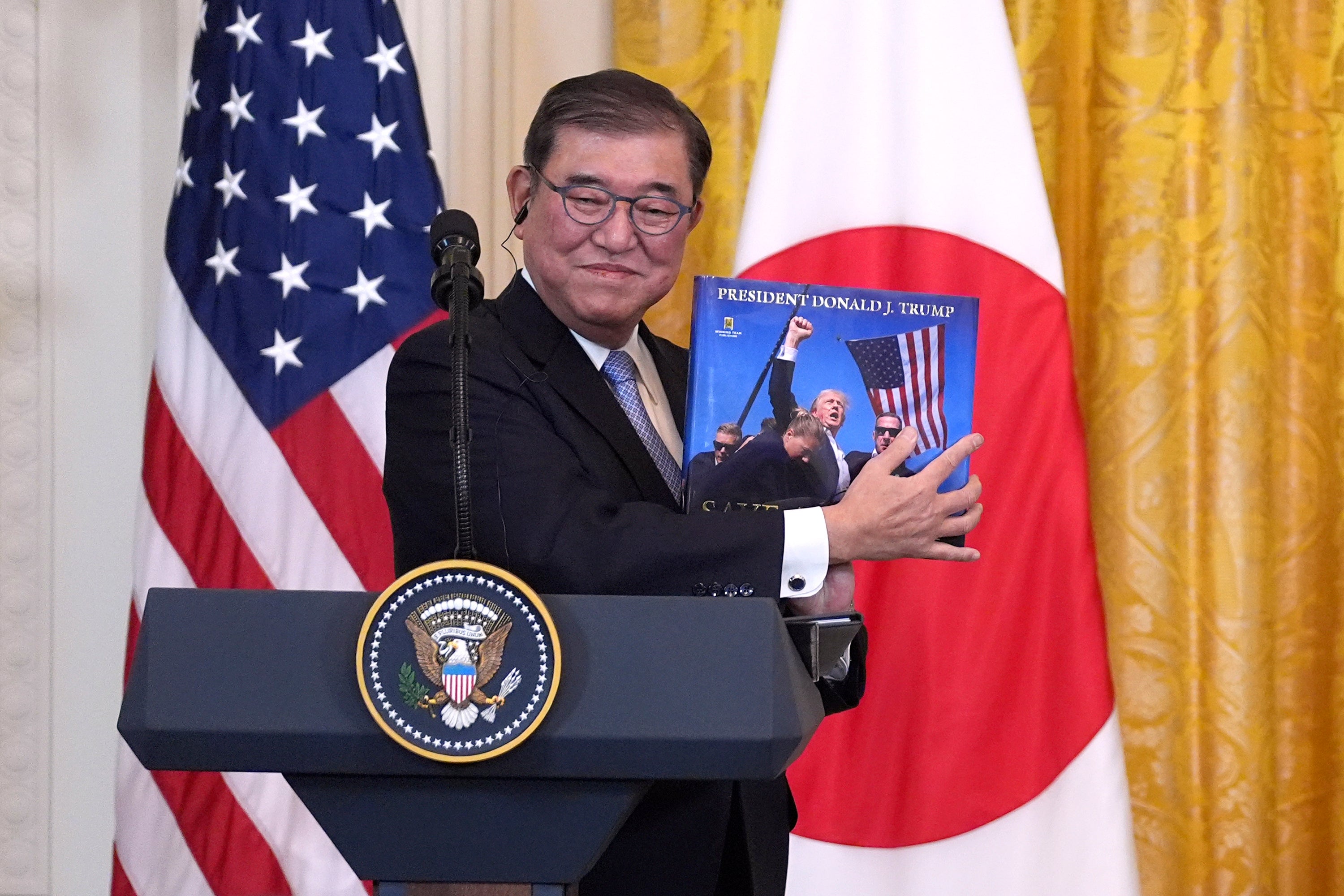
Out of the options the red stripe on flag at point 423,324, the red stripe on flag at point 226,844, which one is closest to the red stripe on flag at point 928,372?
the red stripe on flag at point 423,324

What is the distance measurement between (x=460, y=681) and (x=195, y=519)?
1.75m

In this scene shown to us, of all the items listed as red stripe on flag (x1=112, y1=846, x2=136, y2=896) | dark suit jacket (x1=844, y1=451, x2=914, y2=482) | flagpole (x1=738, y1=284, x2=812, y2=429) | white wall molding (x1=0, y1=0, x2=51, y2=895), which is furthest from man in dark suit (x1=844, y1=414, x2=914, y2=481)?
white wall molding (x1=0, y1=0, x2=51, y2=895)

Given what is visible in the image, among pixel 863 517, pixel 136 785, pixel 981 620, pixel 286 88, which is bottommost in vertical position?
pixel 136 785

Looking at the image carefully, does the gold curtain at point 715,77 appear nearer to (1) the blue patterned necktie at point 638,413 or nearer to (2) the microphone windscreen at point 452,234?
(1) the blue patterned necktie at point 638,413

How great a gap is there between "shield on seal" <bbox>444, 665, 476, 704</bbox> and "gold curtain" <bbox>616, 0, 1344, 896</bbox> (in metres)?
1.99

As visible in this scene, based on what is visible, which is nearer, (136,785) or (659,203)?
(659,203)

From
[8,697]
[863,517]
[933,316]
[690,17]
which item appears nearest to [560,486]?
[863,517]

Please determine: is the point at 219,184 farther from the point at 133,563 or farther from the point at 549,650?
the point at 549,650

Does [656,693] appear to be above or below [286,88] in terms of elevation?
below

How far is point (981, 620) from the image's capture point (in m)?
2.42

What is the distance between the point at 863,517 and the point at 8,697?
2.26m

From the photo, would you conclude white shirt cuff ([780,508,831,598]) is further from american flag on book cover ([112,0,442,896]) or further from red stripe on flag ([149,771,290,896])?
red stripe on flag ([149,771,290,896])

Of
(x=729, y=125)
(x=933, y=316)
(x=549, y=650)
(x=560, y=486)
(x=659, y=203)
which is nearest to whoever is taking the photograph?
(x=549, y=650)

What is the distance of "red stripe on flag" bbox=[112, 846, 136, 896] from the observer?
244 cm
